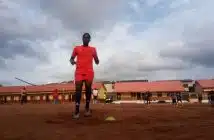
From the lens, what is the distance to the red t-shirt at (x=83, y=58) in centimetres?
779

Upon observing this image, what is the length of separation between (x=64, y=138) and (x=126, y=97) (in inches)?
2563

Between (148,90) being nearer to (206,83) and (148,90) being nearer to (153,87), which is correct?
(153,87)

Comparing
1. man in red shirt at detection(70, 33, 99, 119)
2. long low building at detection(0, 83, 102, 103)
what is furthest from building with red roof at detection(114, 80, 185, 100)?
man in red shirt at detection(70, 33, 99, 119)

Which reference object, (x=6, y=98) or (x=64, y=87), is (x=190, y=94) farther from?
(x=6, y=98)

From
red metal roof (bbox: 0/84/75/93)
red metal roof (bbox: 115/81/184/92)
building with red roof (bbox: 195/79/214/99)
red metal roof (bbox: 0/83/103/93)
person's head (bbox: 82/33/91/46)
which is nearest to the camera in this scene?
person's head (bbox: 82/33/91/46)

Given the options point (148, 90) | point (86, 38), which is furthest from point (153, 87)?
point (86, 38)

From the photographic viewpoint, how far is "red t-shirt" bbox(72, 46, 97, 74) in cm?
779

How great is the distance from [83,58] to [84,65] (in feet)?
0.61

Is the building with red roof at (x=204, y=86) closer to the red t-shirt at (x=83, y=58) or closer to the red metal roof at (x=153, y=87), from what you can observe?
the red metal roof at (x=153, y=87)

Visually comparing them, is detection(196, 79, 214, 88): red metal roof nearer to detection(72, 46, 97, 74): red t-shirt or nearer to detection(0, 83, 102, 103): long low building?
detection(0, 83, 102, 103): long low building

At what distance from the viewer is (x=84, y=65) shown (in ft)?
25.6

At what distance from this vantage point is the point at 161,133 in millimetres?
4457

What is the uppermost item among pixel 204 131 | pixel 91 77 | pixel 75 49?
pixel 75 49

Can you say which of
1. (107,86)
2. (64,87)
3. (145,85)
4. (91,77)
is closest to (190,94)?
(145,85)
